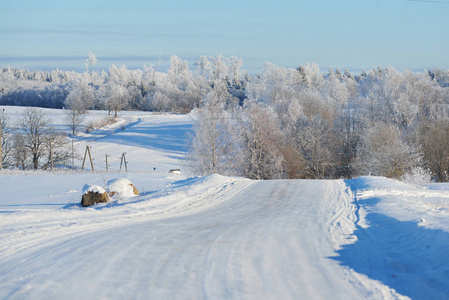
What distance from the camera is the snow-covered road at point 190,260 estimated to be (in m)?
5.46

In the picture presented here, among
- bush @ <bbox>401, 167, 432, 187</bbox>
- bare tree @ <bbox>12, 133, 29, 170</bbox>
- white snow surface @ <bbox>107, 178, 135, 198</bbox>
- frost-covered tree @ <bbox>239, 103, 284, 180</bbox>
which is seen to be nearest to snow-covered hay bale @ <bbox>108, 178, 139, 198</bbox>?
white snow surface @ <bbox>107, 178, 135, 198</bbox>

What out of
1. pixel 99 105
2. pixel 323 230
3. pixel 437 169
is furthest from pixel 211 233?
pixel 99 105

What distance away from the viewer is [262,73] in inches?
3711

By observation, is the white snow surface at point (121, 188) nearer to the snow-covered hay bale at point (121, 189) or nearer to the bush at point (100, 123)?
the snow-covered hay bale at point (121, 189)

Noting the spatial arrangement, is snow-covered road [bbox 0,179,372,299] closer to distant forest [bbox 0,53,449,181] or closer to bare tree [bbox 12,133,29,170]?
distant forest [bbox 0,53,449,181]

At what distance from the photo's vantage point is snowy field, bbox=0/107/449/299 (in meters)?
5.59

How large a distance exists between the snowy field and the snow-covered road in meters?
0.02

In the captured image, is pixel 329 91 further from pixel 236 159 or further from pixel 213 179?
pixel 213 179

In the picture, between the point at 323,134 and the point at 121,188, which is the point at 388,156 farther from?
the point at 121,188

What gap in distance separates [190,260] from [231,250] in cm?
94

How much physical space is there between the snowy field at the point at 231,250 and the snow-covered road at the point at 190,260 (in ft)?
0.06

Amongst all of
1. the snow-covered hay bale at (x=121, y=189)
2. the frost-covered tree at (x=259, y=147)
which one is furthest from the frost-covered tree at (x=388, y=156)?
the snow-covered hay bale at (x=121, y=189)

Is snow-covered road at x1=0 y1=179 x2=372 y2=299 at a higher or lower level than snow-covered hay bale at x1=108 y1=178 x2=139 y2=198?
higher

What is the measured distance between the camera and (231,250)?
7.32m
